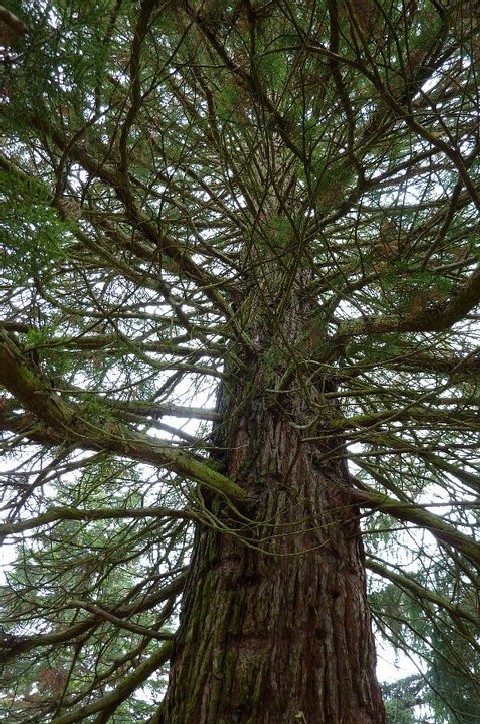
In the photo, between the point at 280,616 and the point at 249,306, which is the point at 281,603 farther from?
the point at 249,306

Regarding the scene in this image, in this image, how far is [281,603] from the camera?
5.95 feet

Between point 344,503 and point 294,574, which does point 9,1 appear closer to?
point 294,574

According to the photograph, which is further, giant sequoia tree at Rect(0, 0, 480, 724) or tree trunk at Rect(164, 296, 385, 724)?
tree trunk at Rect(164, 296, 385, 724)

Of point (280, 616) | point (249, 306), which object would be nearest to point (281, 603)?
point (280, 616)

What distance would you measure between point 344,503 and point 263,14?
1742mm

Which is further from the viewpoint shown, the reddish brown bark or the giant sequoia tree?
the reddish brown bark

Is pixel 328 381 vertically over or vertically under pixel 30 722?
over

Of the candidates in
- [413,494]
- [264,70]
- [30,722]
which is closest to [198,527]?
[30,722]

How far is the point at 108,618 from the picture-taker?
172 cm

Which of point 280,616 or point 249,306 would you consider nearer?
point 280,616

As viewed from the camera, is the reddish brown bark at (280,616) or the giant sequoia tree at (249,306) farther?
the reddish brown bark at (280,616)

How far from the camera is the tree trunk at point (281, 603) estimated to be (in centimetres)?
161

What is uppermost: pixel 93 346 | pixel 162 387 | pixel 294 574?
pixel 162 387

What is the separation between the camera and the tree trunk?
1612mm
